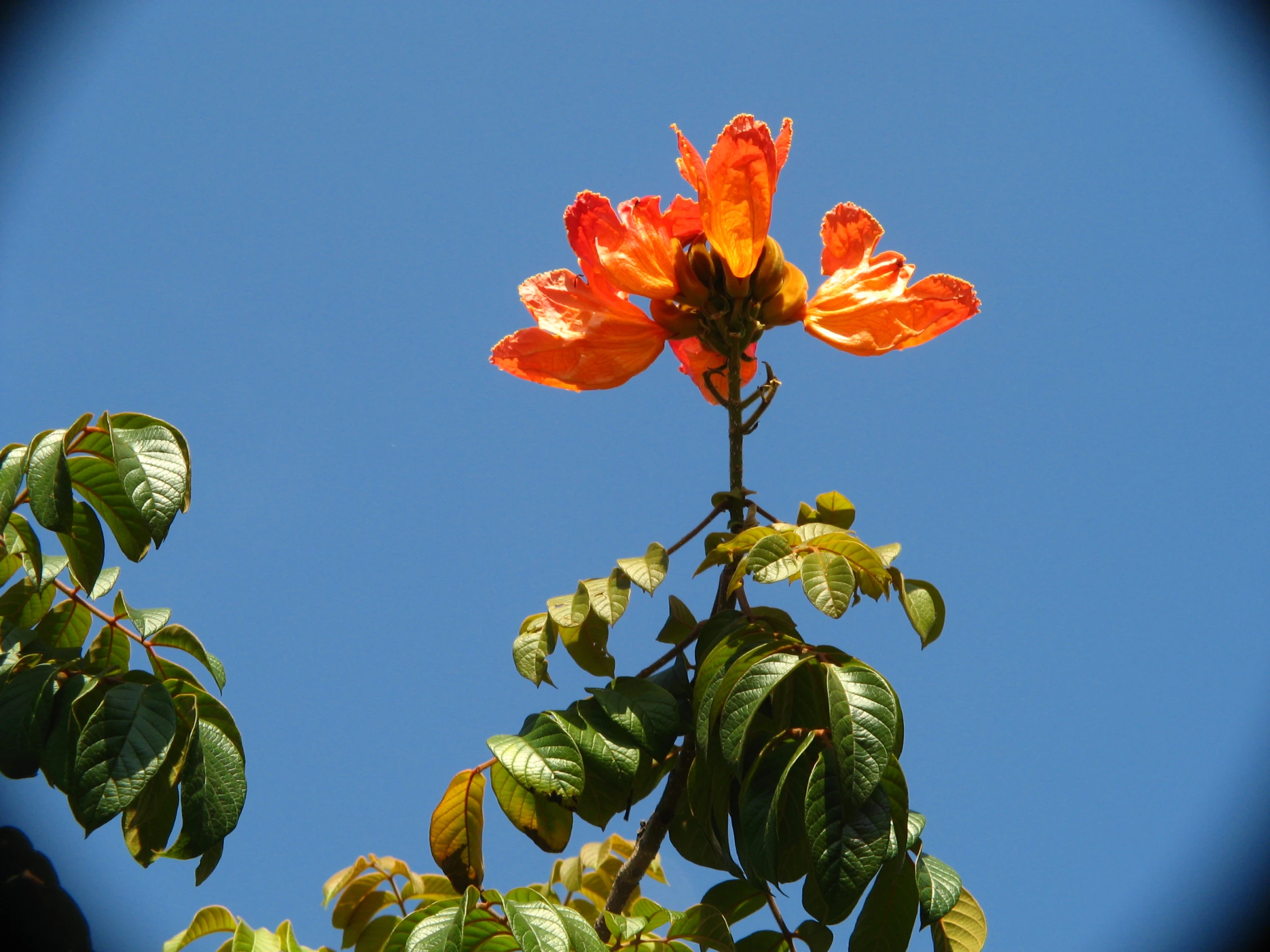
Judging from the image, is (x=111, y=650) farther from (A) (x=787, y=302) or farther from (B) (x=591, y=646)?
(A) (x=787, y=302)

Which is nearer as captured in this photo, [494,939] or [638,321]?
[494,939]

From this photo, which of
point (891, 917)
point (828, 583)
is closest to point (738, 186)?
point (828, 583)

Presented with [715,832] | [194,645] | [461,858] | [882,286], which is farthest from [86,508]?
[882,286]

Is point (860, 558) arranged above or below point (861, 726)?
above

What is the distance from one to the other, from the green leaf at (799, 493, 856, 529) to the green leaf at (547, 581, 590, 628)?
18.6 inches

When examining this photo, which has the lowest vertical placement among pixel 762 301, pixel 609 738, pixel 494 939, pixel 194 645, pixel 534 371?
pixel 494 939

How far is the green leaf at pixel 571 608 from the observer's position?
1.61 meters

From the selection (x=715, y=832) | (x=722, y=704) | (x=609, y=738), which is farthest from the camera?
(x=715, y=832)

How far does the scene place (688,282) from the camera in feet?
6.31

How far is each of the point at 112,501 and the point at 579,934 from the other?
0.97 meters

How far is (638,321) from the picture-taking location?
2000mm

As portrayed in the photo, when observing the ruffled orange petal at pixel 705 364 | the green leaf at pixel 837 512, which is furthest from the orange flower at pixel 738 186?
the green leaf at pixel 837 512

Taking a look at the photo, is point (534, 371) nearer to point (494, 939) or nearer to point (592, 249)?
point (592, 249)

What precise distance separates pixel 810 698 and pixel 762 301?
31.8 inches
